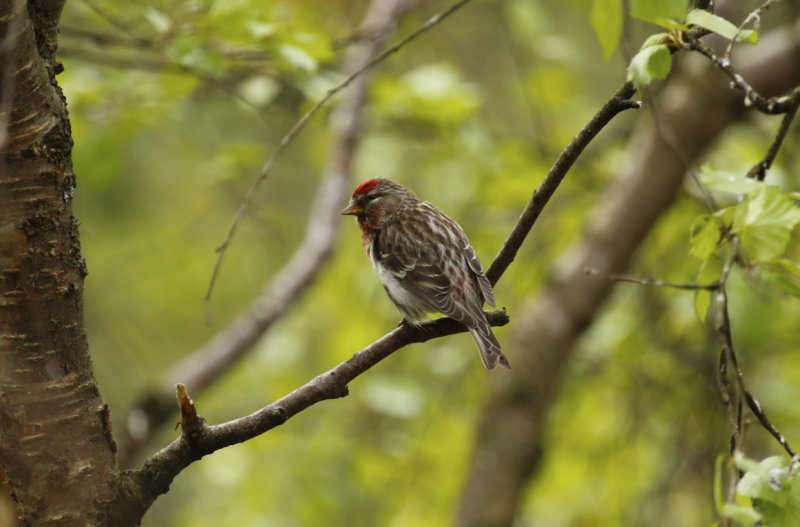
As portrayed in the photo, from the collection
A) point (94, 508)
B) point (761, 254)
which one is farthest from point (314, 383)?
point (761, 254)

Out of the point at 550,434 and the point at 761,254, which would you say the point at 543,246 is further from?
the point at 761,254

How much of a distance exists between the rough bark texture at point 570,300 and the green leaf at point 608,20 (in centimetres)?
326

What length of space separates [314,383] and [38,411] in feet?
2.28

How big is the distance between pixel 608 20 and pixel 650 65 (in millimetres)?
225

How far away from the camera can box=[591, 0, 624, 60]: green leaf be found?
2.03 metres

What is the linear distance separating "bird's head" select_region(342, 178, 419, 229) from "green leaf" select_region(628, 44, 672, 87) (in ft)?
8.60

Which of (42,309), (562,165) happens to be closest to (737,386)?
(562,165)

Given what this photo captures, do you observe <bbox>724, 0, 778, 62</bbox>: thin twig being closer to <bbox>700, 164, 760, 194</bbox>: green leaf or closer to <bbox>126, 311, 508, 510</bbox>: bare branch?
<bbox>700, 164, 760, 194</bbox>: green leaf

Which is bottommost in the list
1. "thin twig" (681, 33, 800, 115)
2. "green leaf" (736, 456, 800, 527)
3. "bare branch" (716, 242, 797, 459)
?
"green leaf" (736, 456, 800, 527)

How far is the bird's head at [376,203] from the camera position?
4.48 meters

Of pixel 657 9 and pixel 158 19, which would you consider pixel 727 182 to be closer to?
pixel 657 9

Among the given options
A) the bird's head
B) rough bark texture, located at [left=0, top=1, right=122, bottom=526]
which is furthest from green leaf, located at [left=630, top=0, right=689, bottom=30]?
the bird's head

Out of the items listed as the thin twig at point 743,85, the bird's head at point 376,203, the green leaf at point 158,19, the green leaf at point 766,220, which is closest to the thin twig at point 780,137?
the thin twig at point 743,85

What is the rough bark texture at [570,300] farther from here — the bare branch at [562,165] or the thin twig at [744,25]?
the thin twig at [744,25]
